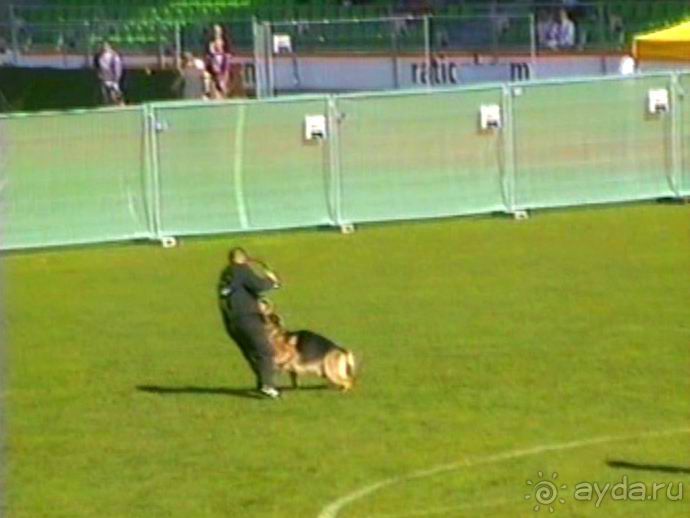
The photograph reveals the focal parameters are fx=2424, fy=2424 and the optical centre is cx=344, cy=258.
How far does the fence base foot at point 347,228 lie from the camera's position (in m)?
26.2

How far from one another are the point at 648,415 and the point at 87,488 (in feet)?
11.7

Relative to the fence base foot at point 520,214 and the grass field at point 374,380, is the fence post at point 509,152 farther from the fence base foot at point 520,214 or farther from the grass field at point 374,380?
the grass field at point 374,380

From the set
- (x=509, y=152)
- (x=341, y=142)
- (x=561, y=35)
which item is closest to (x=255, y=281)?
(x=341, y=142)

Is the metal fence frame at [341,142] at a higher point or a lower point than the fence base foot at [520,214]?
higher

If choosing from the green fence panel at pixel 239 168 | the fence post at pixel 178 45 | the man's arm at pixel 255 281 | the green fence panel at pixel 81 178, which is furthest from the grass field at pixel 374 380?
the fence post at pixel 178 45

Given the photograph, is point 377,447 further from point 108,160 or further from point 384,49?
point 384,49

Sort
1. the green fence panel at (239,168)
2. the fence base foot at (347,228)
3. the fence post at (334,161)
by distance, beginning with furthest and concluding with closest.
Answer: the fence post at (334,161), the fence base foot at (347,228), the green fence panel at (239,168)

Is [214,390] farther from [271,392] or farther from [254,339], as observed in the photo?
[254,339]

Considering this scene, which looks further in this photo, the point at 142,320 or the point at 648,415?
the point at 142,320

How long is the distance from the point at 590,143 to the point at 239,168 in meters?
4.17

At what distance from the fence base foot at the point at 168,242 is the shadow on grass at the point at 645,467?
12.6 m

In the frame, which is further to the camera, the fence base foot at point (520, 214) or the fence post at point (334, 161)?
the fence base foot at point (520, 214)

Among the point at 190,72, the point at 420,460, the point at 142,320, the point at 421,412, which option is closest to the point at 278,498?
the point at 420,460

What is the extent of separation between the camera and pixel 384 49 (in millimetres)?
42156
